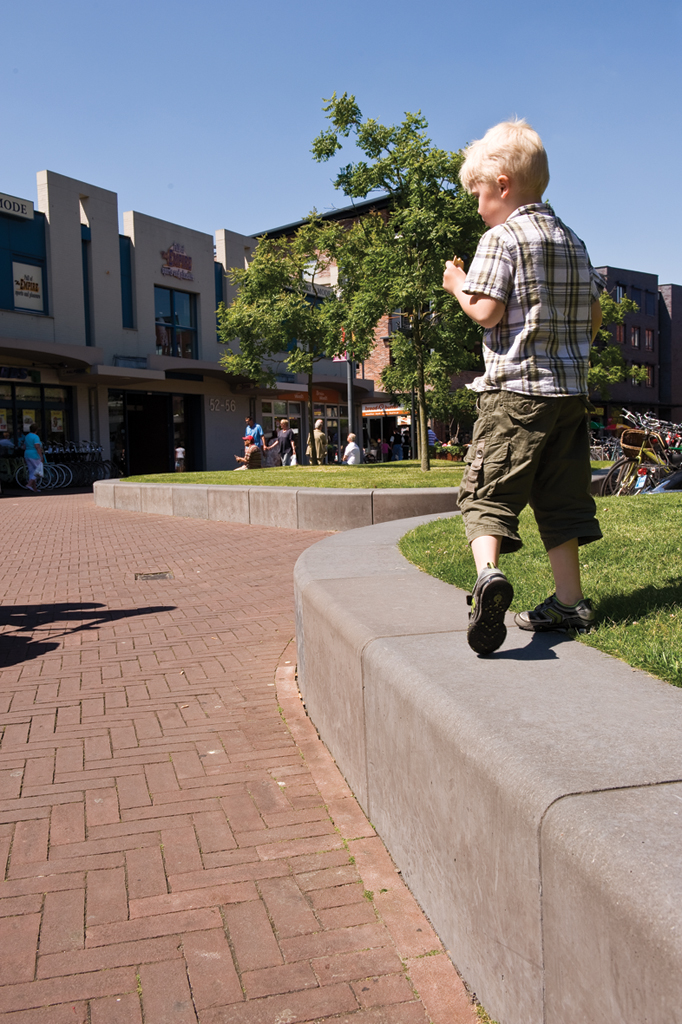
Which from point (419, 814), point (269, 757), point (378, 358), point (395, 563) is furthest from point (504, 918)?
point (378, 358)

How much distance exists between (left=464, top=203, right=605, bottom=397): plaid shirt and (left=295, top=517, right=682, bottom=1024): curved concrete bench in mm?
853

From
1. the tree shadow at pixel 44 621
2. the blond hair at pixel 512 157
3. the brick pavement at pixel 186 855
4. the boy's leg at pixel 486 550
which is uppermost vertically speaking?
the blond hair at pixel 512 157

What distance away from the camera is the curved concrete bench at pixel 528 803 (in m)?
1.22

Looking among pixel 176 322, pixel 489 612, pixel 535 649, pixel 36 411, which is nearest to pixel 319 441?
pixel 36 411

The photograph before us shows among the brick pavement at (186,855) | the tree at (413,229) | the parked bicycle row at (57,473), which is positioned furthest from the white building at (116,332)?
the brick pavement at (186,855)

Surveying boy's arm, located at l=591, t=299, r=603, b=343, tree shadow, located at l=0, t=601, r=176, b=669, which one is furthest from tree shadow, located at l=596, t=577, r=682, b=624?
tree shadow, located at l=0, t=601, r=176, b=669

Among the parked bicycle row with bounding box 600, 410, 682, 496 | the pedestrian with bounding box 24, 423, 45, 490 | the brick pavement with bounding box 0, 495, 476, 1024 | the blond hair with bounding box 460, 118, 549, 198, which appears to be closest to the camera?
the brick pavement with bounding box 0, 495, 476, 1024

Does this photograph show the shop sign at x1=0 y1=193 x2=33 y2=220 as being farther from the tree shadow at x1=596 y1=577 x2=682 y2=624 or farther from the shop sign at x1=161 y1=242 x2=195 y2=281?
the tree shadow at x1=596 y1=577 x2=682 y2=624

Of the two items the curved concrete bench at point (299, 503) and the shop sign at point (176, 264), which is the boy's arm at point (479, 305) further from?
the shop sign at point (176, 264)

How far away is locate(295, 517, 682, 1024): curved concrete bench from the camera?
1.22 meters

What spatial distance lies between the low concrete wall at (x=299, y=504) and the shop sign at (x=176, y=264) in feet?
60.2

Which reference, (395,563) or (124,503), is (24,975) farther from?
(124,503)

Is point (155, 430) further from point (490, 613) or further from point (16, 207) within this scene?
point (490, 613)

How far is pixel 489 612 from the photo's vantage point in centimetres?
237
